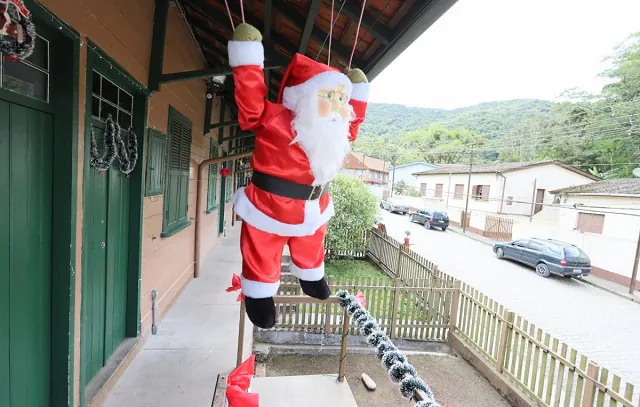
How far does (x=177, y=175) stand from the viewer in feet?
12.9

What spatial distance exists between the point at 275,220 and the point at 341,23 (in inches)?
79.7

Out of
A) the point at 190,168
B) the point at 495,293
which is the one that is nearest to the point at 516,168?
the point at 495,293

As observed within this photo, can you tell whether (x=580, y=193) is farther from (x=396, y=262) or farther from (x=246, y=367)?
(x=246, y=367)

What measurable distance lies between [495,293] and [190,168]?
732cm

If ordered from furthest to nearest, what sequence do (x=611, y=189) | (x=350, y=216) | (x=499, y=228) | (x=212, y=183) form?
1. (x=499, y=228)
2. (x=611, y=189)
3. (x=350, y=216)
4. (x=212, y=183)

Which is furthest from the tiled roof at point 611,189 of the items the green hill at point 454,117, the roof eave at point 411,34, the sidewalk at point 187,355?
the green hill at point 454,117

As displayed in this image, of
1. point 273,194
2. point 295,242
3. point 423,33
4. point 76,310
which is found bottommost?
point 76,310

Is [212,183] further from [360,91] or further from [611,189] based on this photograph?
[611,189]

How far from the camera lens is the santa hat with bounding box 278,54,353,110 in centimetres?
130

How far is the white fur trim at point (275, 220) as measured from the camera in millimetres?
1370

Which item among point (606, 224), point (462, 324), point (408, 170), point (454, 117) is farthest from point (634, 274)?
point (454, 117)

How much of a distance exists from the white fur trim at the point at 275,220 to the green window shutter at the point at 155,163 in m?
1.91

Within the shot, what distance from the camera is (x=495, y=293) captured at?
780 centimetres

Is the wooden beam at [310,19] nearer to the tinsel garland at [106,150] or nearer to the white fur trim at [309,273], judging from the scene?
the tinsel garland at [106,150]
